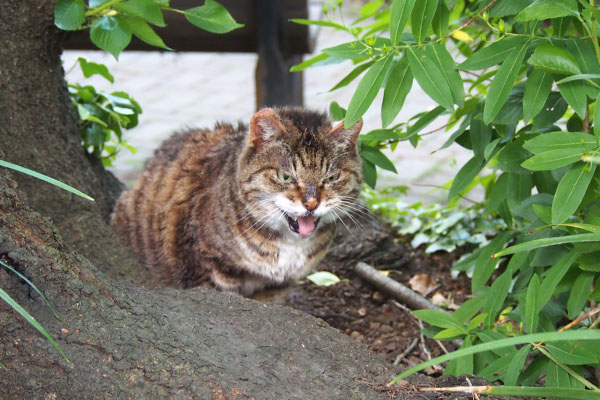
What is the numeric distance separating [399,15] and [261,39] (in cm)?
300

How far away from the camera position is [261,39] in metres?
4.90

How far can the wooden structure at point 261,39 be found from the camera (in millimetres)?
4762

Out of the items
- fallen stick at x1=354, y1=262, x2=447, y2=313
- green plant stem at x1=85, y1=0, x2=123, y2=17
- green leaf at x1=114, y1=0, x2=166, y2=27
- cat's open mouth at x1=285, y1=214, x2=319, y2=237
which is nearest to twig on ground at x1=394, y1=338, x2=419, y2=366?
fallen stick at x1=354, y1=262, x2=447, y2=313

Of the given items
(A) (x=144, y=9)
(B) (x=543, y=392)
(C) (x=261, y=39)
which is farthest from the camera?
(C) (x=261, y=39)

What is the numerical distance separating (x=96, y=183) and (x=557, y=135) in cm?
207

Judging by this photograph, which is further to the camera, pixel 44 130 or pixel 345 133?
pixel 345 133

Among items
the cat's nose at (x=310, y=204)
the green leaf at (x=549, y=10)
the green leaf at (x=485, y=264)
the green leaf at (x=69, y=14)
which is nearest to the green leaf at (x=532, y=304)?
the green leaf at (x=485, y=264)

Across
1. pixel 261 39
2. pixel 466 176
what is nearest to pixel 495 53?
pixel 466 176

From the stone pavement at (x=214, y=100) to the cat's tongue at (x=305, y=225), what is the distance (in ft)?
8.21

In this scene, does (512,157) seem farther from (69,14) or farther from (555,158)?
(69,14)

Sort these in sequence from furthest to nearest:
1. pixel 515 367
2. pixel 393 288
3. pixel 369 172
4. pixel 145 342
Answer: pixel 393 288 < pixel 369 172 < pixel 515 367 < pixel 145 342

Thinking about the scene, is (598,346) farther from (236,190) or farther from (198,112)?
(198,112)

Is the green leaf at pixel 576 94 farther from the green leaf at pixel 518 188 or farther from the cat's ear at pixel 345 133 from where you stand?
the cat's ear at pixel 345 133

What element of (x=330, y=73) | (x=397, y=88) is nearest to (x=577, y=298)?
(x=397, y=88)
